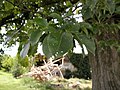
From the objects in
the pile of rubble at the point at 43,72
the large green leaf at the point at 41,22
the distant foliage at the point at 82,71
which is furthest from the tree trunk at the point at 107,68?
the distant foliage at the point at 82,71

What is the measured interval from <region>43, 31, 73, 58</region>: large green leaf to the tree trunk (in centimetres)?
213

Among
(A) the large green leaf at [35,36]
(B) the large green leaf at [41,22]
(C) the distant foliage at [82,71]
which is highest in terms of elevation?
(B) the large green leaf at [41,22]

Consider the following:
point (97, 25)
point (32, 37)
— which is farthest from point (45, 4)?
point (32, 37)

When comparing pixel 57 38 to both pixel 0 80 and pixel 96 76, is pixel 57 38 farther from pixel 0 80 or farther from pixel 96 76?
pixel 0 80

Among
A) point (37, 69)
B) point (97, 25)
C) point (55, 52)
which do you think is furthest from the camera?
point (37, 69)

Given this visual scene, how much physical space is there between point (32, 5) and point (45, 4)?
31 cm

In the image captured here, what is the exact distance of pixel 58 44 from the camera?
2.39ft

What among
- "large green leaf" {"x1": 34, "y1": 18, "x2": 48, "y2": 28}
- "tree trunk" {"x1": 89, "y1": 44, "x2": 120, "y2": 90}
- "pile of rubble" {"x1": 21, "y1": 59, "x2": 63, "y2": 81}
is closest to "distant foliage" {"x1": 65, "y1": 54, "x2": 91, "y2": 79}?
"pile of rubble" {"x1": 21, "y1": 59, "x2": 63, "y2": 81}

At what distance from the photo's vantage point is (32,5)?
207 cm

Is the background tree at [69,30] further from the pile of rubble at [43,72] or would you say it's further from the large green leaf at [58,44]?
the pile of rubble at [43,72]

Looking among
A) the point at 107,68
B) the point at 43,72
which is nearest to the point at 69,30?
the point at 107,68

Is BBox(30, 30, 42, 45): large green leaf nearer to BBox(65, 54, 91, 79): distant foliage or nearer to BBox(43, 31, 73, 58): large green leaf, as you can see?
BBox(43, 31, 73, 58): large green leaf

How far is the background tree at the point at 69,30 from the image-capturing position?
767 mm

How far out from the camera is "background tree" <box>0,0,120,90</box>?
77 centimetres
